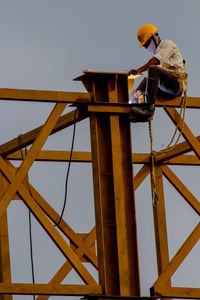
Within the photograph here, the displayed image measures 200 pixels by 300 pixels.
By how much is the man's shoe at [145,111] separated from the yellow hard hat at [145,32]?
76.7 inches

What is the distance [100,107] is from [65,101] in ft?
2.10

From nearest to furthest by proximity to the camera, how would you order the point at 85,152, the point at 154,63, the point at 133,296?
the point at 133,296 < the point at 154,63 < the point at 85,152

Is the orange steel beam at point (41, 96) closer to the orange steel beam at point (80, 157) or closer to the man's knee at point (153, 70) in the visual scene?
the man's knee at point (153, 70)

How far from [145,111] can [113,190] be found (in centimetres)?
161

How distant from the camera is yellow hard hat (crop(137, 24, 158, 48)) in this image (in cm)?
2138

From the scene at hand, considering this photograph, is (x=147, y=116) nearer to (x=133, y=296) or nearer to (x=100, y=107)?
(x=100, y=107)

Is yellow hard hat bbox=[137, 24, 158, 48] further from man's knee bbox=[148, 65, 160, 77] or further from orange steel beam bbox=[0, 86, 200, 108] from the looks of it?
orange steel beam bbox=[0, 86, 200, 108]

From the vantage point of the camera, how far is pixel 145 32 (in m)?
21.5

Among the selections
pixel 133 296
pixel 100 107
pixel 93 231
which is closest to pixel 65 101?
pixel 100 107

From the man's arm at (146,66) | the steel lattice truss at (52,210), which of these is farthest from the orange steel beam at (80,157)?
the man's arm at (146,66)

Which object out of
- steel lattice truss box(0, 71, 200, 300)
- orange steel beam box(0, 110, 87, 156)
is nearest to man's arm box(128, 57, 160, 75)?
steel lattice truss box(0, 71, 200, 300)

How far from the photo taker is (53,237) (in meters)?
19.1

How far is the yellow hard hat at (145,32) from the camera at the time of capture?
2138 centimetres

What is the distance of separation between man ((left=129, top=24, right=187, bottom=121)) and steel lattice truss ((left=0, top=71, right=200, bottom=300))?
269mm
